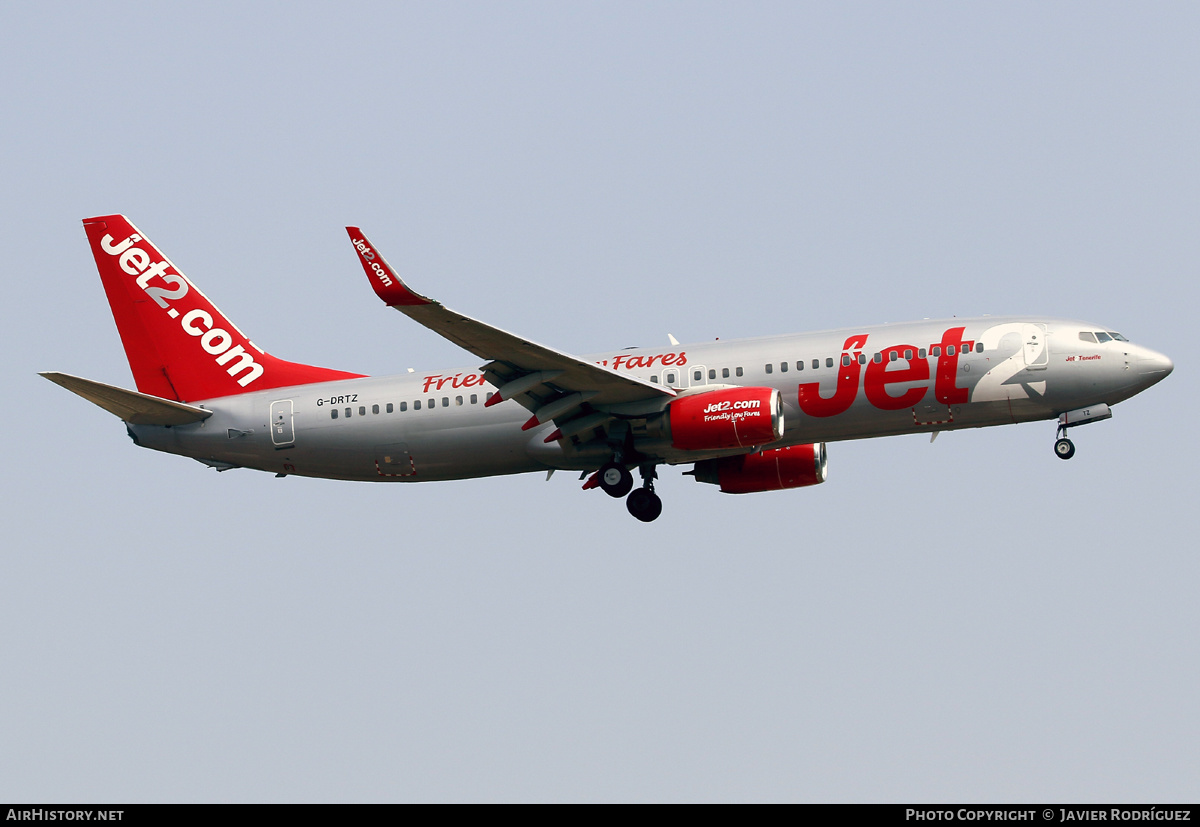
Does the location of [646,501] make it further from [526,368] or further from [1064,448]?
[1064,448]

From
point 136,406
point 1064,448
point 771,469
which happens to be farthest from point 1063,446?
point 136,406

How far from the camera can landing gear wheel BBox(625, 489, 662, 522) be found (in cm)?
4209

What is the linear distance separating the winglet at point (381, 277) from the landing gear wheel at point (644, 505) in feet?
35.6

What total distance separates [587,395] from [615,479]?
303 centimetres

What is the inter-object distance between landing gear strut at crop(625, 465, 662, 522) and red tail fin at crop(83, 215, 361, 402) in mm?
9222

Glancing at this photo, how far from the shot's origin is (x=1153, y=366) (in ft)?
126

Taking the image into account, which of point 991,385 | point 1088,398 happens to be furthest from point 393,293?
point 1088,398

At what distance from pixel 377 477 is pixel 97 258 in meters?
11.8

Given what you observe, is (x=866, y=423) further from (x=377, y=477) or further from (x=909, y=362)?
(x=377, y=477)

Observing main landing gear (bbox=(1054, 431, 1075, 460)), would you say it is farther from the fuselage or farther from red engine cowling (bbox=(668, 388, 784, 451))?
red engine cowling (bbox=(668, 388, 784, 451))

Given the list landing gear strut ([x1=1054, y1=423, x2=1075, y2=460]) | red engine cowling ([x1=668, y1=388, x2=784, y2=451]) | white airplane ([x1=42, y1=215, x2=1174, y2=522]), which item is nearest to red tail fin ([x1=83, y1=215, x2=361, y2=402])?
white airplane ([x1=42, y1=215, x2=1174, y2=522])

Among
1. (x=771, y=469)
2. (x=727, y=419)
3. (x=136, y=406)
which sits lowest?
(x=771, y=469)

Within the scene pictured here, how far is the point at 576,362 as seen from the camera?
124 feet

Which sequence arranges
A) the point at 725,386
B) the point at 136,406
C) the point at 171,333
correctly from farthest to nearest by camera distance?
the point at 171,333, the point at 136,406, the point at 725,386
